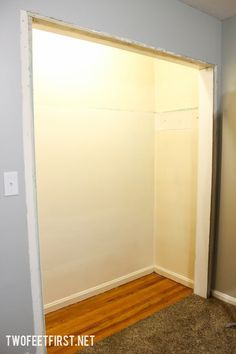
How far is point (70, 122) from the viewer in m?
2.34

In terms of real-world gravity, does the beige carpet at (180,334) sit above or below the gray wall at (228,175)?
below

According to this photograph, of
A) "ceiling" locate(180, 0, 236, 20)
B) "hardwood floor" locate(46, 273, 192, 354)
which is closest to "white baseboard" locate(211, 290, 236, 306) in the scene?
"hardwood floor" locate(46, 273, 192, 354)

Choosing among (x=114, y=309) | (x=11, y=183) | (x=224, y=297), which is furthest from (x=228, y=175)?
(x=11, y=183)

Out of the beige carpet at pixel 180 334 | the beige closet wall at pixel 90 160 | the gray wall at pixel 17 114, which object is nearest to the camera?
the gray wall at pixel 17 114

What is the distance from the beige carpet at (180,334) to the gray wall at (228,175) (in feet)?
0.93

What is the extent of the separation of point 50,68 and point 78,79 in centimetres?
25

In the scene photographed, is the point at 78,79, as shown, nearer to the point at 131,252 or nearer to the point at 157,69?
the point at 157,69

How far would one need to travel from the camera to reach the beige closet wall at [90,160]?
7.38 ft

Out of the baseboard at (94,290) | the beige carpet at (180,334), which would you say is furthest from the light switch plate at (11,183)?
the baseboard at (94,290)

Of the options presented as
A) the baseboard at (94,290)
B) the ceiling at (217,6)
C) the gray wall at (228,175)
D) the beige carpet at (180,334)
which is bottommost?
the beige carpet at (180,334)

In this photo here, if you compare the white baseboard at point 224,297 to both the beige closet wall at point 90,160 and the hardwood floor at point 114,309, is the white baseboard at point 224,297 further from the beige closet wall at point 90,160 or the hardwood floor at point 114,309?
the beige closet wall at point 90,160

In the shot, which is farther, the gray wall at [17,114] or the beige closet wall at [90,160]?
the beige closet wall at [90,160]

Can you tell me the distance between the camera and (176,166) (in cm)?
281

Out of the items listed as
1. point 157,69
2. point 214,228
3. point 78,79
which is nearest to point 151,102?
point 157,69
